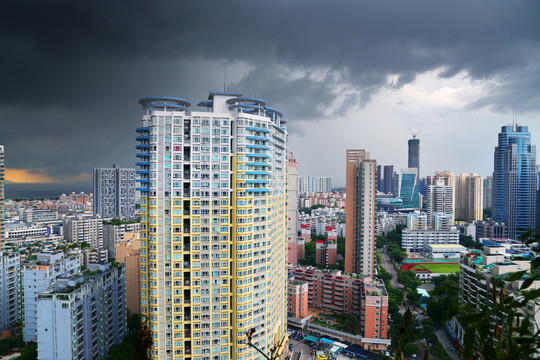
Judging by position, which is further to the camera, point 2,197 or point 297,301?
point 2,197

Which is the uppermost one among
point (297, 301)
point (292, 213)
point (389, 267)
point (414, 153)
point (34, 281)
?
point (414, 153)

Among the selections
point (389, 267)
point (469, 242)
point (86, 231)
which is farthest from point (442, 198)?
point (86, 231)

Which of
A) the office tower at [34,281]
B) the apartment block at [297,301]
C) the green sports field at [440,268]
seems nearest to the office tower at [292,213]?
the apartment block at [297,301]

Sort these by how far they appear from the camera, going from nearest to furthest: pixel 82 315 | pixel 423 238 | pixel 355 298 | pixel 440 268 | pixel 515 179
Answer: pixel 82 315 < pixel 355 298 < pixel 440 268 < pixel 423 238 < pixel 515 179


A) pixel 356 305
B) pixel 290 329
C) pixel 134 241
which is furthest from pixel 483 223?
pixel 134 241

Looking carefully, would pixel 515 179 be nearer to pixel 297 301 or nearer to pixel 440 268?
pixel 440 268

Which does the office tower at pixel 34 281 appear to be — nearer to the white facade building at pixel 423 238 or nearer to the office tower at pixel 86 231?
the office tower at pixel 86 231
